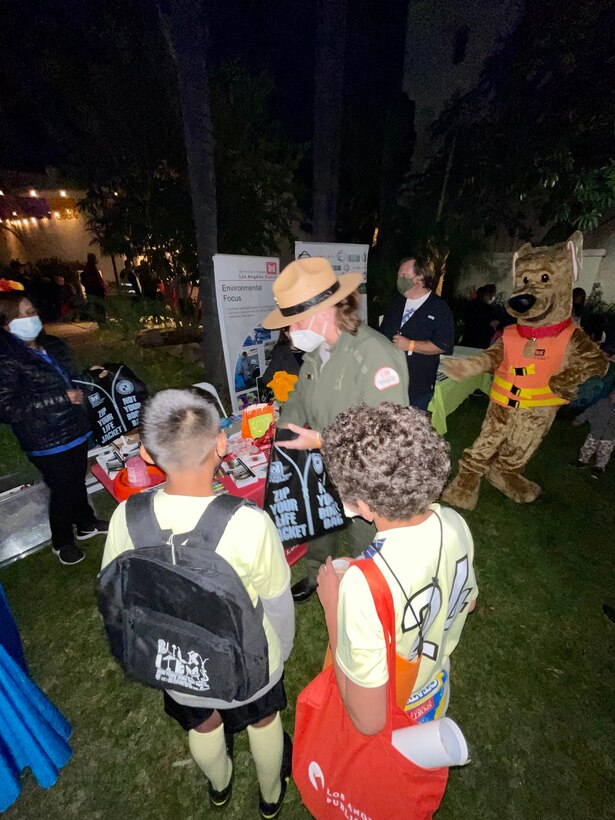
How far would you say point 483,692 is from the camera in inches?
89.9

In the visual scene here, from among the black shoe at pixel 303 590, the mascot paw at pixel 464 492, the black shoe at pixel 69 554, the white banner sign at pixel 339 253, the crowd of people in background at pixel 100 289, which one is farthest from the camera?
the crowd of people in background at pixel 100 289

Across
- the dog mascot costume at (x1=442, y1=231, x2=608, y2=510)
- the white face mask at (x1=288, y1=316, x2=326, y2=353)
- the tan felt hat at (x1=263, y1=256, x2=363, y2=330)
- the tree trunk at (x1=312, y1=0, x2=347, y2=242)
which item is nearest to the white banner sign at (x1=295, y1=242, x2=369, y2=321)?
the tree trunk at (x1=312, y1=0, x2=347, y2=242)

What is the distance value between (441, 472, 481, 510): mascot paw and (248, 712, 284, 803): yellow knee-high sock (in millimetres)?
2777

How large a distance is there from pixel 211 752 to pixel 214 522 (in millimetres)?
1129

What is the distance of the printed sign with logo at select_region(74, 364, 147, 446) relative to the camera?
308 cm

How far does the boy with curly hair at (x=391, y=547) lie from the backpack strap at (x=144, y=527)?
1.69ft

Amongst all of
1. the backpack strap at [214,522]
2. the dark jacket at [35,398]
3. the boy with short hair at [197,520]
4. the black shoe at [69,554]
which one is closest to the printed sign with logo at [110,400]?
the dark jacket at [35,398]

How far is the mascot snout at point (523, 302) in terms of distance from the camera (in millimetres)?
3119

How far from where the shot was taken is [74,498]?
296 centimetres

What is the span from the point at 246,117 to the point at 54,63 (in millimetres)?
3132

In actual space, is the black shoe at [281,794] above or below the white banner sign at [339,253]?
below

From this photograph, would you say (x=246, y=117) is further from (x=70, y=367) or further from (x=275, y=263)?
(x=70, y=367)

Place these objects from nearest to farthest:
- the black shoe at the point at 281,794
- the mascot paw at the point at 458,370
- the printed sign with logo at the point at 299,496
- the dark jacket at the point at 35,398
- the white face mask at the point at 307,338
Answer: the black shoe at the point at 281,794 → the white face mask at the point at 307,338 → the printed sign with logo at the point at 299,496 → the dark jacket at the point at 35,398 → the mascot paw at the point at 458,370

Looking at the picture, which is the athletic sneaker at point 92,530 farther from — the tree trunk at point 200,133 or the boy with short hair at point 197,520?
the tree trunk at point 200,133
